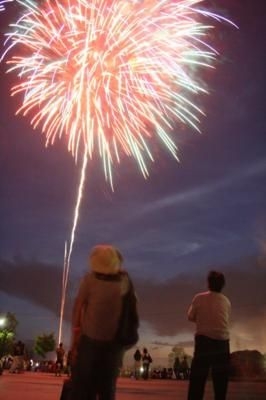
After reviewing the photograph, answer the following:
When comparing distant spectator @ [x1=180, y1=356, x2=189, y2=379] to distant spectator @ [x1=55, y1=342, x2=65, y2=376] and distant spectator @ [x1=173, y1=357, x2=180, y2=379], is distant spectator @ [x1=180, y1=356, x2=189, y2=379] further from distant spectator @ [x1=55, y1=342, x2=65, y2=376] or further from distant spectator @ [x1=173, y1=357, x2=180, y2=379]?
distant spectator @ [x1=55, y1=342, x2=65, y2=376]

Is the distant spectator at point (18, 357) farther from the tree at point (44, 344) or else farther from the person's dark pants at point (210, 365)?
the tree at point (44, 344)

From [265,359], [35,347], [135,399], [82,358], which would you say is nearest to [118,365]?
[82,358]

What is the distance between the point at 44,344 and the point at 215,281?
85831 millimetres

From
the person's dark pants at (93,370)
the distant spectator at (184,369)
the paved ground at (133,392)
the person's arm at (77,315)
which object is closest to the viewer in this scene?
the person's dark pants at (93,370)

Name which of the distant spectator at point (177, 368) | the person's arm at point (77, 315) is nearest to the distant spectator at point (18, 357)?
the distant spectator at point (177, 368)

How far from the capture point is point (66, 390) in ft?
15.9

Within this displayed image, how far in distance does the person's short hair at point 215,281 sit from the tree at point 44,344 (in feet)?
276

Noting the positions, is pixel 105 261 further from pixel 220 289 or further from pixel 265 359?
pixel 265 359

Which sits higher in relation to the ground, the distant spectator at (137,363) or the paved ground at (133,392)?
the distant spectator at (137,363)

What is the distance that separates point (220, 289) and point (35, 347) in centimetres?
8616

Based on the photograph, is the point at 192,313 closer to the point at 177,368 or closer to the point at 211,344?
the point at 211,344

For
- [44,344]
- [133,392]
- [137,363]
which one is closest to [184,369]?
[137,363]

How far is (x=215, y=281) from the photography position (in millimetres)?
5941

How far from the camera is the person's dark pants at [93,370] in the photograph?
4.10 meters
